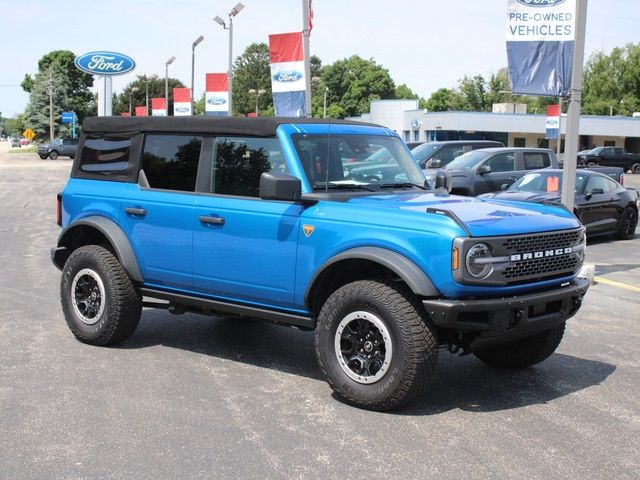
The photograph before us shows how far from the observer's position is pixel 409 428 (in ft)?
16.7

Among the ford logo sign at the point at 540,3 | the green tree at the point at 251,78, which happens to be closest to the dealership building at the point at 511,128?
the ford logo sign at the point at 540,3

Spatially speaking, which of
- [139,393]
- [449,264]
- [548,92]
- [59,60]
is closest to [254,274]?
[139,393]

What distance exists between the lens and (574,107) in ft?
37.5

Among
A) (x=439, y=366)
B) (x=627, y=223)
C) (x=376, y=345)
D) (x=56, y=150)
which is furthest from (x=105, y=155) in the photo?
(x=56, y=150)

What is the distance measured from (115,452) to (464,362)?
3.19 m

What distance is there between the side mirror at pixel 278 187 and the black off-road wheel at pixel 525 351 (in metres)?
2.10

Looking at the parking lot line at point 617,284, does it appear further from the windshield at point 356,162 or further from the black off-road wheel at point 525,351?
the windshield at point 356,162

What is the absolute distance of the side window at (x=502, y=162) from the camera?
20578 mm

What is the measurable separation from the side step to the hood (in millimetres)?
919

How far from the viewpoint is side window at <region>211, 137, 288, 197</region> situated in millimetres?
6137

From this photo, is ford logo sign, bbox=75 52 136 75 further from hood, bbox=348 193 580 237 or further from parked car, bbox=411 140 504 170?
hood, bbox=348 193 580 237

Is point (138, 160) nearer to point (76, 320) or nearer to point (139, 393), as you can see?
point (76, 320)

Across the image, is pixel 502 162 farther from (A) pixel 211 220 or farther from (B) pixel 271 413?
(B) pixel 271 413

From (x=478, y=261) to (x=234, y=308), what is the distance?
2.00 metres
